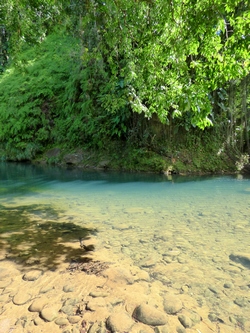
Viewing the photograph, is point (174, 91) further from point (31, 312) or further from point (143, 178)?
point (143, 178)

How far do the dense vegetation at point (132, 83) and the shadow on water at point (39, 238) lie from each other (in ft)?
7.65

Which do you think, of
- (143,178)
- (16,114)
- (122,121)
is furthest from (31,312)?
(16,114)

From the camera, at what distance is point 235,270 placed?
302cm

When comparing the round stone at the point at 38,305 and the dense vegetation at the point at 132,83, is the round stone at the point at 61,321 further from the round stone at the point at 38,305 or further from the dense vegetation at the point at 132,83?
the dense vegetation at the point at 132,83

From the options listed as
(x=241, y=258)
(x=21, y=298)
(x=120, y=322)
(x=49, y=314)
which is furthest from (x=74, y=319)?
(x=241, y=258)

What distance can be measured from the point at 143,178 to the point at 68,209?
453cm

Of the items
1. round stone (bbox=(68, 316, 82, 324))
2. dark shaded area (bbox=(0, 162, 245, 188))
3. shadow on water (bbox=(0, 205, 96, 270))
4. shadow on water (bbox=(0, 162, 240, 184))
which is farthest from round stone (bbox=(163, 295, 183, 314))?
shadow on water (bbox=(0, 162, 240, 184))

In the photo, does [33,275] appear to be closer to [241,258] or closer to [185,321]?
[185,321]

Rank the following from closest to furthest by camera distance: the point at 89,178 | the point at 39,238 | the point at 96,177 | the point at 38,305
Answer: the point at 38,305, the point at 39,238, the point at 89,178, the point at 96,177

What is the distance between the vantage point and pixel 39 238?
387cm

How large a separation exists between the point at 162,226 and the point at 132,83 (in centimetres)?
606

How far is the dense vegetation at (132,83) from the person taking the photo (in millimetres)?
3293

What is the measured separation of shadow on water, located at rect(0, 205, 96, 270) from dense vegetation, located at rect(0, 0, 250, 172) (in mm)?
2332

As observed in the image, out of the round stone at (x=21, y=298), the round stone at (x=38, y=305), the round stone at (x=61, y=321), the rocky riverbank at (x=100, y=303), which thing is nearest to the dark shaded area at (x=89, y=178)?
the rocky riverbank at (x=100, y=303)
